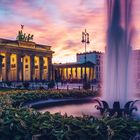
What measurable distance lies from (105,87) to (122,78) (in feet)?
2.65

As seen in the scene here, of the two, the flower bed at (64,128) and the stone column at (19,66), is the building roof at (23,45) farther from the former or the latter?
the flower bed at (64,128)

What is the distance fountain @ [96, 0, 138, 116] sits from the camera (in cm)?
1362

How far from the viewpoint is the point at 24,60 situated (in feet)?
351

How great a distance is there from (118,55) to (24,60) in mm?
94874

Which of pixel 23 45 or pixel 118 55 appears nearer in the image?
pixel 118 55

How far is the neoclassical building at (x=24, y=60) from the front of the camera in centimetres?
9356

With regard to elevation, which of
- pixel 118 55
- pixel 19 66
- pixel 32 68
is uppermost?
pixel 19 66

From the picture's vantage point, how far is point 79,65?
302ft

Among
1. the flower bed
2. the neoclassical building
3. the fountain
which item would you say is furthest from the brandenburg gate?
the flower bed

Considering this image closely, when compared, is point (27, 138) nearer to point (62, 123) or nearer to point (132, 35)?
point (62, 123)

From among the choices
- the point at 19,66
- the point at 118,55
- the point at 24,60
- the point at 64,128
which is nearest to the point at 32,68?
the point at 24,60

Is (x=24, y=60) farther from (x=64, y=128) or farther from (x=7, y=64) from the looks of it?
(x=64, y=128)

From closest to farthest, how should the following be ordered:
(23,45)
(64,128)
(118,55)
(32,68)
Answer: (64,128)
(118,55)
(23,45)
(32,68)

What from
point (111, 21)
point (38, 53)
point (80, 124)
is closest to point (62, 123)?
point (80, 124)
